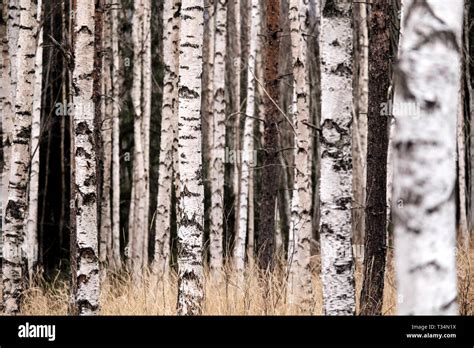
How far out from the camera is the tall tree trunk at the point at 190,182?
682 cm

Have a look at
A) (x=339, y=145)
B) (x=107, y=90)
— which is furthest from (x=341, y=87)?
(x=107, y=90)

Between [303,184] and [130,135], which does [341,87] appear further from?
[130,135]

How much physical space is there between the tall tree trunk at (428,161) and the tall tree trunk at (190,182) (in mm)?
4299

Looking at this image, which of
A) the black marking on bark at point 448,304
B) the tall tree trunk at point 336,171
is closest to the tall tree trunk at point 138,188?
the tall tree trunk at point 336,171

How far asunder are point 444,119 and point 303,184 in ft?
19.6

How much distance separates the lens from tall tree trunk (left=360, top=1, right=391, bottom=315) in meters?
7.11

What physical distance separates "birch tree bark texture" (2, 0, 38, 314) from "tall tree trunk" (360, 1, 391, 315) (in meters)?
3.95

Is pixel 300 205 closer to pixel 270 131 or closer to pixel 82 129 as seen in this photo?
pixel 270 131

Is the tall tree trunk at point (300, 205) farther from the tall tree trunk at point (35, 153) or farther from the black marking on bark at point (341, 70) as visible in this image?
the tall tree trunk at point (35, 153)

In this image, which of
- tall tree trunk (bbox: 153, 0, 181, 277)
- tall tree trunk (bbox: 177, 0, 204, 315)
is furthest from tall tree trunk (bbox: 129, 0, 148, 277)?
Result: tall tree trunk (bbox: 177, 0, 204, 315)

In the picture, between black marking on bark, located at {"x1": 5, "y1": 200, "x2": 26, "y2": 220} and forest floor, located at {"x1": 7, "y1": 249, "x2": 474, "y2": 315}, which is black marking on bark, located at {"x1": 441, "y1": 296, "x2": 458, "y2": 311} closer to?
forest floor, located at {"x1": 7, "y1": 249, "x2": 474, "y2": 315}

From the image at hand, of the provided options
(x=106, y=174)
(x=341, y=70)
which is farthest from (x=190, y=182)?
(x=106, y=174)

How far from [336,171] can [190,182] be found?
212 cm

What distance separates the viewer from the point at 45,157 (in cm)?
1950
